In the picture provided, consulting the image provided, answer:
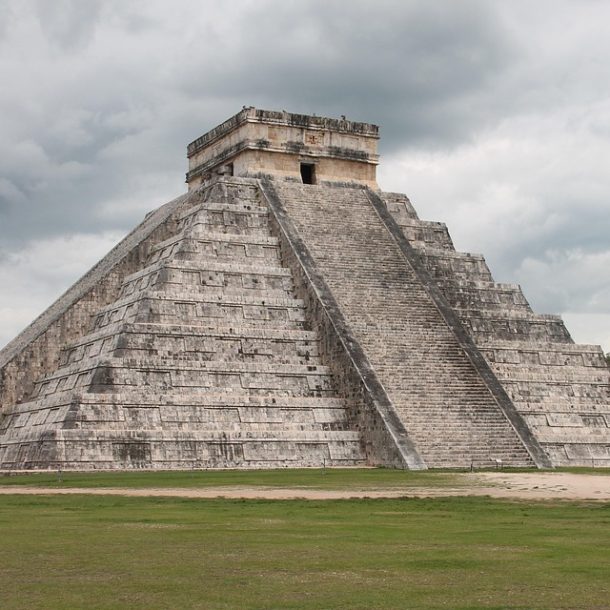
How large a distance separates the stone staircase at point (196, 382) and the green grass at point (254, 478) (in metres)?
1.15

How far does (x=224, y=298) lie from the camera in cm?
3117

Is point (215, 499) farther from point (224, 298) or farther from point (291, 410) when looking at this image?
point (224, 298)

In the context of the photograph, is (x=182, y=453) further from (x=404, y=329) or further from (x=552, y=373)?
(x=552, y=373)

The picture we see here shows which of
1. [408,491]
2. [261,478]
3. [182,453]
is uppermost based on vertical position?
[182,453]

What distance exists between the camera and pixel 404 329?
31.8m

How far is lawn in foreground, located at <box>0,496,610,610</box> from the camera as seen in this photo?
29.9ft

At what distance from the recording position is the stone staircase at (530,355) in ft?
105

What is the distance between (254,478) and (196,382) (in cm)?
580

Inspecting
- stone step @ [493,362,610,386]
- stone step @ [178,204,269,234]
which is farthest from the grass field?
stone step @ [178,204,269,234]

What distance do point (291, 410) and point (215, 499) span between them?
11252 millimetres

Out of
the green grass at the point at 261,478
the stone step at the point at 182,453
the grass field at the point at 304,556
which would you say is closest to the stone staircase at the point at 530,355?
the green grass at the point at 261,478

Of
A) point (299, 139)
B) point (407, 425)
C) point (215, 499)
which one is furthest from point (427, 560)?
point (299, 139)

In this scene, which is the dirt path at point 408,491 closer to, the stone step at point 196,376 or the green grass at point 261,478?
the green grass at point 261,478

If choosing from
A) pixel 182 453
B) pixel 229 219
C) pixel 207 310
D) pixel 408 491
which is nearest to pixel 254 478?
pixel 182 453
